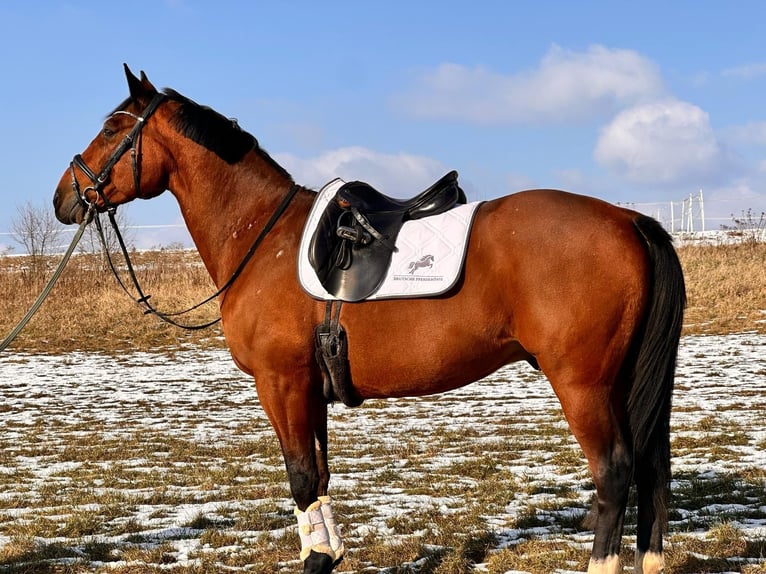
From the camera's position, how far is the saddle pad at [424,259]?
3586mm

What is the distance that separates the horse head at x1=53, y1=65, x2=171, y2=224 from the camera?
168 inches

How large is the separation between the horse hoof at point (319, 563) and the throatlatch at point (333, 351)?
0.89 metres

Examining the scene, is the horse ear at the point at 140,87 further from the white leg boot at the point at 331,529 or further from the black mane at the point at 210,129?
the white leg boot at the point at 331,529

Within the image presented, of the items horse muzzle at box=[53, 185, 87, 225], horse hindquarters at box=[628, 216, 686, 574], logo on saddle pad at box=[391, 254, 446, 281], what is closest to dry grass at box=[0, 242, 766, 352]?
horse muzzle at box=[53, 185, 87, 225]

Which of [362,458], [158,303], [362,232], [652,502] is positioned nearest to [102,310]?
[158,303]

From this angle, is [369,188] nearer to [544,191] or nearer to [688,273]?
[544,191]

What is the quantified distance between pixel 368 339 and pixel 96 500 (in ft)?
11.6

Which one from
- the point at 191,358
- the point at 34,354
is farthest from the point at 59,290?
the point at 191,358

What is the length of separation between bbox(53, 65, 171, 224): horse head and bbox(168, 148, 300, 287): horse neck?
0.19 metres

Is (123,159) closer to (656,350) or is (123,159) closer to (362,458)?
(656,350)

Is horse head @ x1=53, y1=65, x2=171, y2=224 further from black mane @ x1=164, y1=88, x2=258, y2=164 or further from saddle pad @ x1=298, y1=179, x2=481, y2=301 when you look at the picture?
saddle pad @ x1=298, y1=179, x2=481, y2=301

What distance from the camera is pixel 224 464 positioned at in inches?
292

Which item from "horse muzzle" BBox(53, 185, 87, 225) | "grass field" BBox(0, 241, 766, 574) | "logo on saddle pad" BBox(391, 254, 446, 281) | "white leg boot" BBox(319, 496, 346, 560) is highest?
"horse muzzle" BBox(53, 185, 87, 225)

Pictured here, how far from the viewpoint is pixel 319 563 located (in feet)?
12.6
